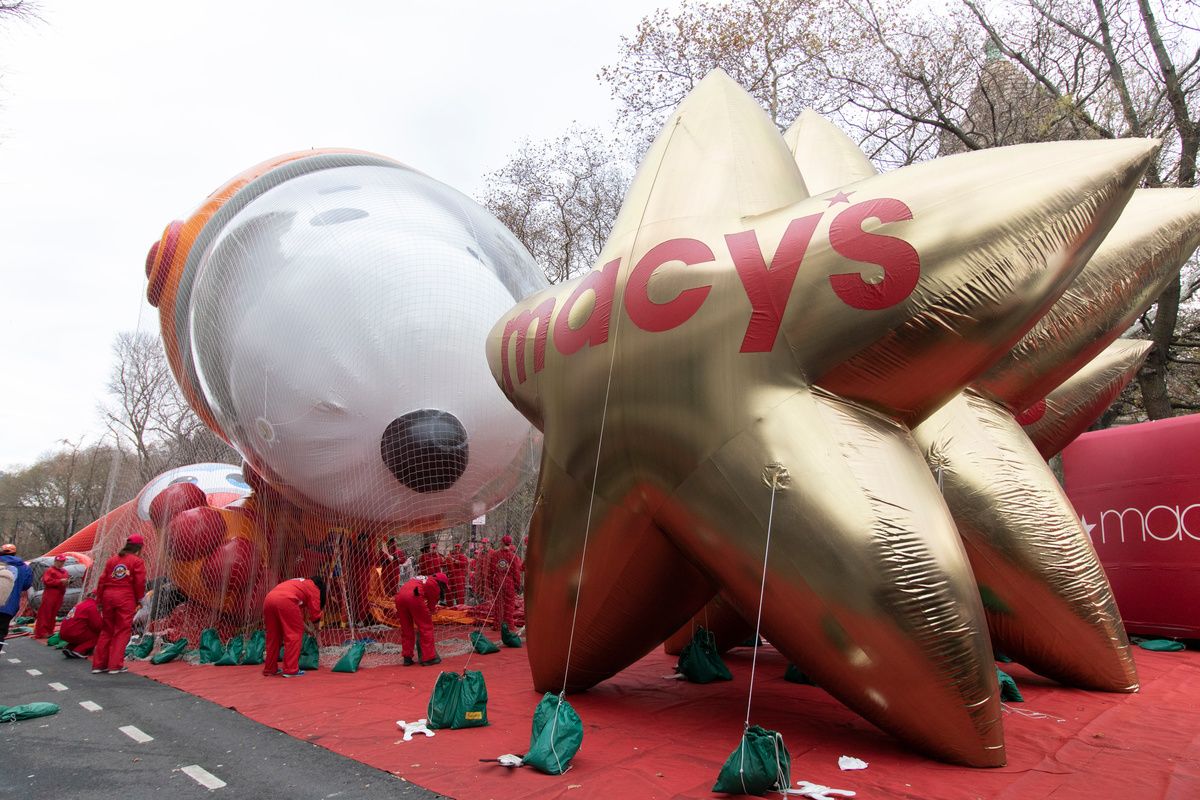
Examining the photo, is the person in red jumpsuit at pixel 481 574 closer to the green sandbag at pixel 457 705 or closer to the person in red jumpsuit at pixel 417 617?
the person in red jumpsuit at pixel 417 617

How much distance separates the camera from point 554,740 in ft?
13.5

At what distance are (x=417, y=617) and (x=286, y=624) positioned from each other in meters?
1.26

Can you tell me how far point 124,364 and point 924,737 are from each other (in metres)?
38.3

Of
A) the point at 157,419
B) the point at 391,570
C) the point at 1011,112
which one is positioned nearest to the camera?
the point at 391,570

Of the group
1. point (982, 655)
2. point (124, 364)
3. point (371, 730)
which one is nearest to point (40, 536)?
point (124, 364)

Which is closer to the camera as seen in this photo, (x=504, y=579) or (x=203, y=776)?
(x=203, y=776)

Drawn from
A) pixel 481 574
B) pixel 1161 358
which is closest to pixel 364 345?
pixel 481 574

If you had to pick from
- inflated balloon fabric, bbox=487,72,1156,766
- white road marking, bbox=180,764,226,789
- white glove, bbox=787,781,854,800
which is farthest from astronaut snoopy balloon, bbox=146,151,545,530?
white glove, bbox=787,781,854,800

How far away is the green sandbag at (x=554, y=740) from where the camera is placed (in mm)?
4055

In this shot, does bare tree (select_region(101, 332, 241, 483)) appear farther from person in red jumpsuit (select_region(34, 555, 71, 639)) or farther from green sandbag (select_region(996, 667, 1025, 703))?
green sandbag (select_region(996, 667, 1025, 703))

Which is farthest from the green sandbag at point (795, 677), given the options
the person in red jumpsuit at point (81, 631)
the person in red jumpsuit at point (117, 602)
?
the person in red jumpsuit at point (81, 631)

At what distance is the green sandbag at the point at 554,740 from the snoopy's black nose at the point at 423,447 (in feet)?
10.9

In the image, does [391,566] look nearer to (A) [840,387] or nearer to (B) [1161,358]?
(A) [840,387]

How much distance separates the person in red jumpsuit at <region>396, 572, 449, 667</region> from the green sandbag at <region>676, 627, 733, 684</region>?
8.81ft
